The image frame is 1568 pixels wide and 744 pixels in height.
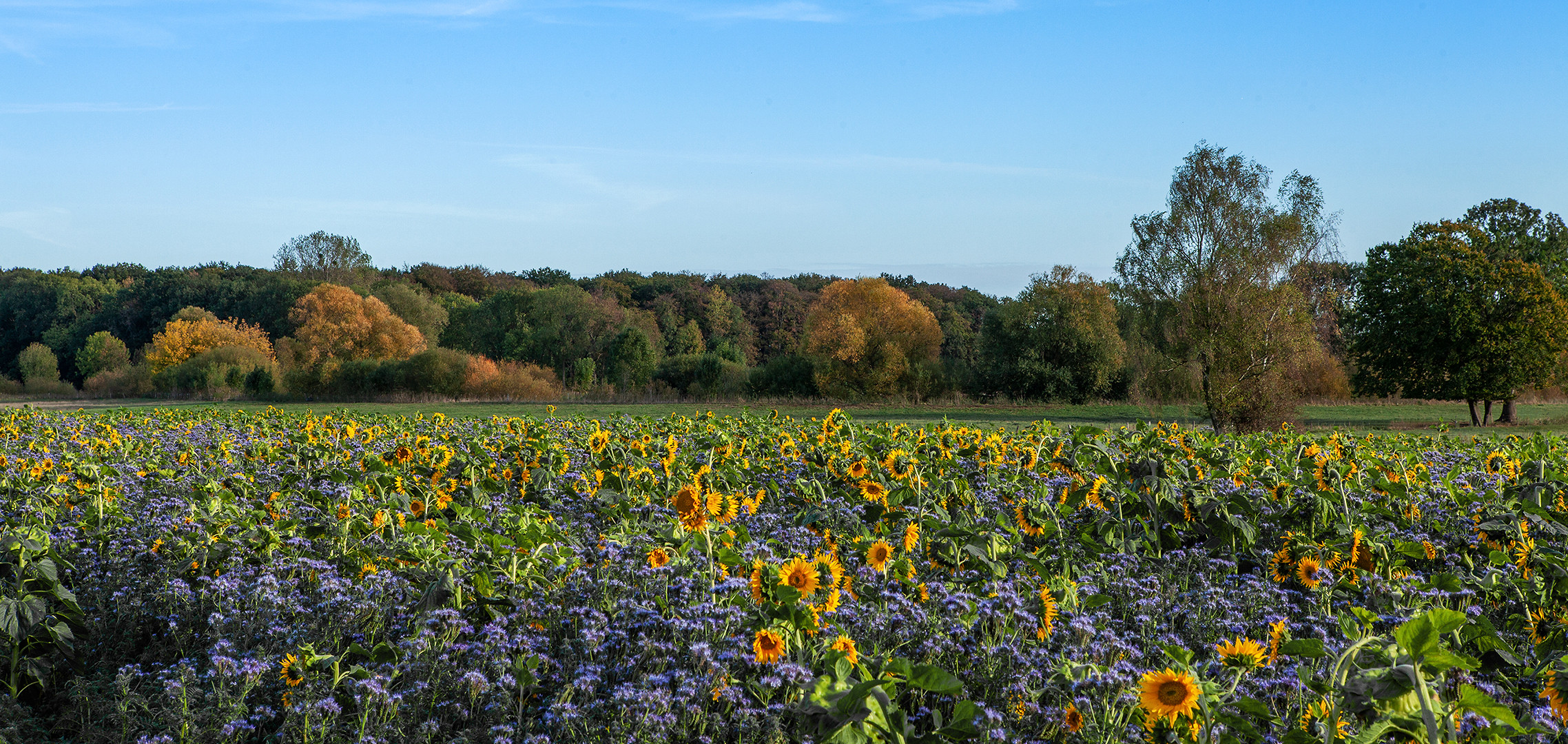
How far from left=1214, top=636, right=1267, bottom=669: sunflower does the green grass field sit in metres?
24.8

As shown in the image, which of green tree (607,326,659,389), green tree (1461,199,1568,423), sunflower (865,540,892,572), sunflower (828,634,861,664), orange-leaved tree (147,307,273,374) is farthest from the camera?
orange-leaved tree (147,307,273,374)

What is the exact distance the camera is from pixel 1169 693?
206 centimetres

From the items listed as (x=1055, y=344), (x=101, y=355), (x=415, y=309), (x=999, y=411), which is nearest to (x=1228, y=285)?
(x=999, y=411)

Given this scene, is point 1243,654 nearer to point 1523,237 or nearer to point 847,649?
point 847,649

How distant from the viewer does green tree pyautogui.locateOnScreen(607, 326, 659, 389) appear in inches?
2066

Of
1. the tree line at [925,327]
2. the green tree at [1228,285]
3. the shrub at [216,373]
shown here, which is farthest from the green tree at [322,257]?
the green tree at [1228,285]

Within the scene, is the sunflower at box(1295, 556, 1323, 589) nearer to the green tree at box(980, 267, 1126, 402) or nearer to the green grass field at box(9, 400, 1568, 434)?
the green grass field at box(9, 400, 1568, 434)

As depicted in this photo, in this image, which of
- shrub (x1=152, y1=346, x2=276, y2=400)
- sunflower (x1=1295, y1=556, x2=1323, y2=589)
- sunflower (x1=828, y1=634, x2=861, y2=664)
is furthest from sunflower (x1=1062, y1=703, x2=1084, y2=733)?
shrub (x1=152, y1=346, x2=276, y2=400)

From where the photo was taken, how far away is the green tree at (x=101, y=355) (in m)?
65.2

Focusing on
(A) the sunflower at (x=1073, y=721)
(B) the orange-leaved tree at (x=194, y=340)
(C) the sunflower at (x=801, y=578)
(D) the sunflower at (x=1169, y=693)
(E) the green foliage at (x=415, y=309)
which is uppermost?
(E) the green foliage at (x=415, y=309)

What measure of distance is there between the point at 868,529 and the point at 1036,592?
4.05ft

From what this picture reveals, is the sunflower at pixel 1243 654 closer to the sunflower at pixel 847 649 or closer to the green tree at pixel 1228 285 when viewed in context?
the sunflower at pixel 847 649

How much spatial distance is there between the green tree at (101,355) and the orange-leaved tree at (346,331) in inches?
543

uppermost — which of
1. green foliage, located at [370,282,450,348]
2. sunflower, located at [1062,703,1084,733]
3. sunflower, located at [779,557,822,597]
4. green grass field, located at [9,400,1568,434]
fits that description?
green foliage, located at [370,282,450,348]
